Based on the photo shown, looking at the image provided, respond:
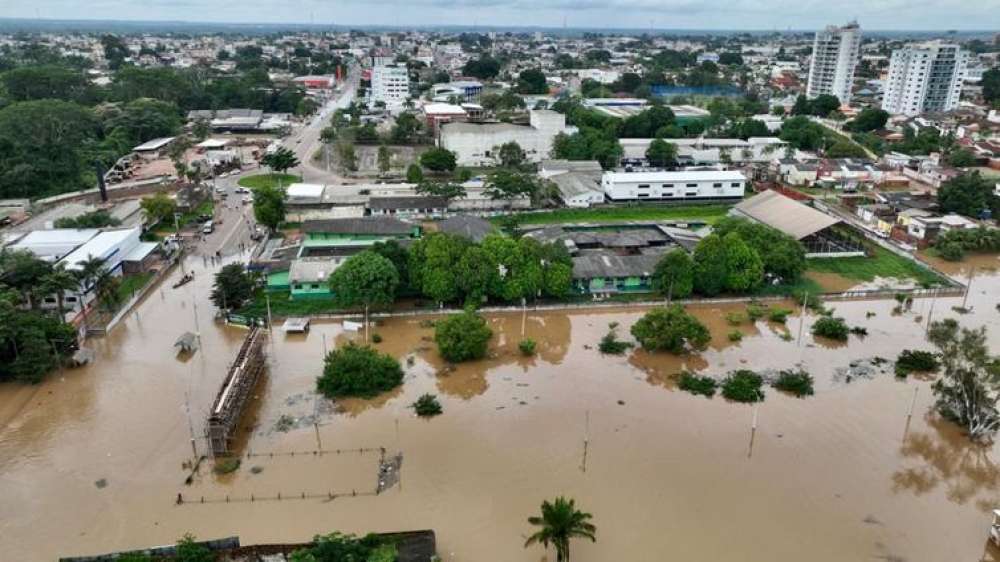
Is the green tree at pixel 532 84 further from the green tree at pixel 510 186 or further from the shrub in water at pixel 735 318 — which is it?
the shrub in water at pixel 735 318

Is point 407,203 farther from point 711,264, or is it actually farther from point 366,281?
point 711,264

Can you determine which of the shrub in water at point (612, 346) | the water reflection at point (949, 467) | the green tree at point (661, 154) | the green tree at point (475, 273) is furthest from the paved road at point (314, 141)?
the water reflection at point (949, 467)

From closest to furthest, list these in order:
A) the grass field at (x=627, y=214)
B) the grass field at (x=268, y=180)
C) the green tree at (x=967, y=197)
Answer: the green tree at (x=967, y=197) → the grass field at (x=627, y=214) → the grass field at (x=268, y=180)

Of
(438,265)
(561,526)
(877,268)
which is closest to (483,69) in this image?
(877,268)

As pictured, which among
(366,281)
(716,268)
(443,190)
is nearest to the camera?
(366,281)

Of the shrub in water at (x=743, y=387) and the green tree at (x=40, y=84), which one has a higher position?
the green tree at (x=40, y=84)

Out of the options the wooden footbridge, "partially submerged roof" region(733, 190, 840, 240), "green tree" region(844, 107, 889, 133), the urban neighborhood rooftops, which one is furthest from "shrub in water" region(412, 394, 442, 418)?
"green tree" region(844, 107, 889, 133)

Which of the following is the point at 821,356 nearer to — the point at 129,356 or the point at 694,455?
the point at 694,455
